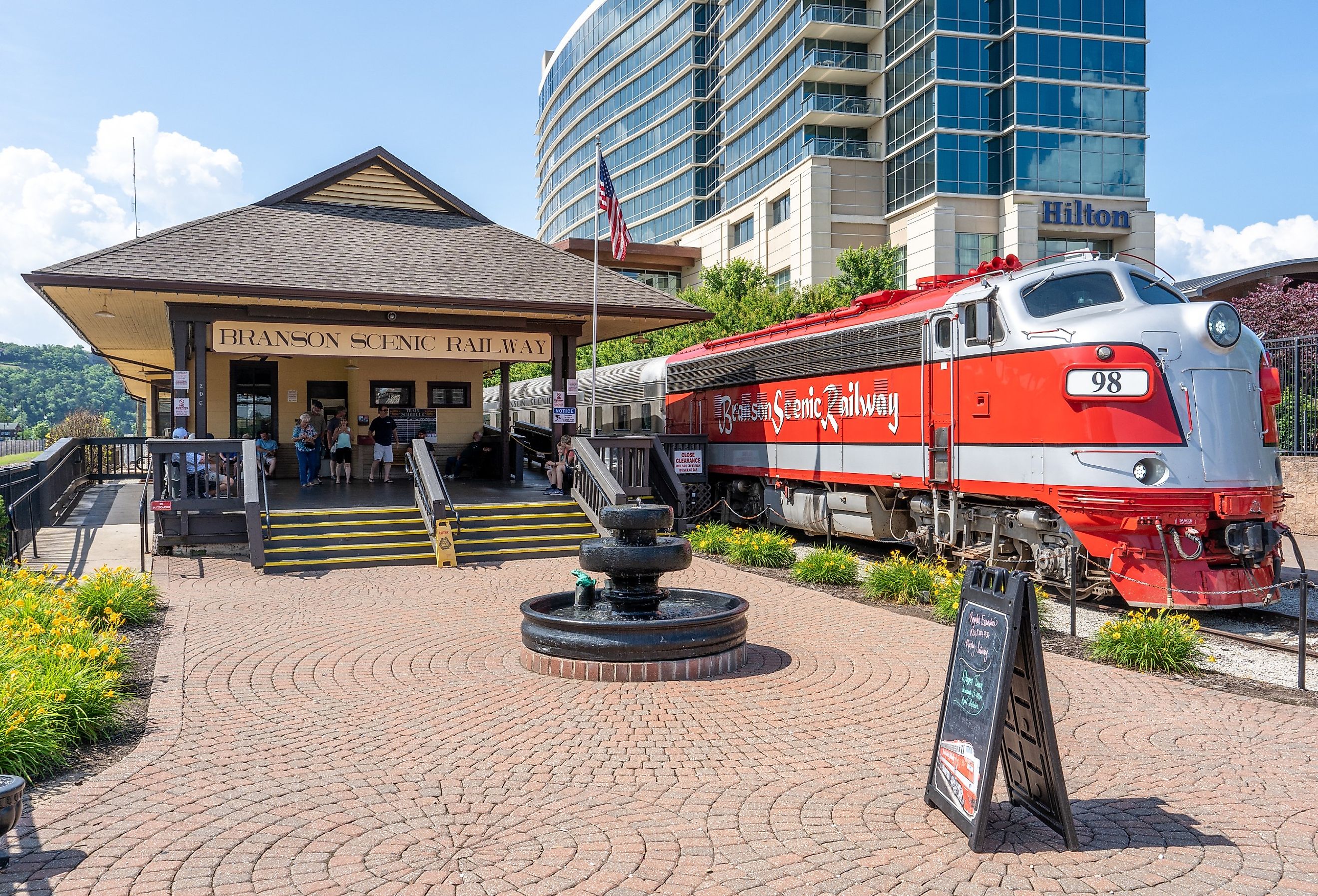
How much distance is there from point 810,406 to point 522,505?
17.5 feet

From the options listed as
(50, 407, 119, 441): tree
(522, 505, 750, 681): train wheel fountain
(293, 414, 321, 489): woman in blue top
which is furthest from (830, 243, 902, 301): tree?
(50, 407, 119, 441): tree

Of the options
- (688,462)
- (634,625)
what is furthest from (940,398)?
(688,462)

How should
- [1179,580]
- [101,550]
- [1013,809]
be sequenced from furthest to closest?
1. [101,550]
2. [1179,580]
3. [1013,809]

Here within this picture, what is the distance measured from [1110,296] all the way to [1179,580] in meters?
3.27

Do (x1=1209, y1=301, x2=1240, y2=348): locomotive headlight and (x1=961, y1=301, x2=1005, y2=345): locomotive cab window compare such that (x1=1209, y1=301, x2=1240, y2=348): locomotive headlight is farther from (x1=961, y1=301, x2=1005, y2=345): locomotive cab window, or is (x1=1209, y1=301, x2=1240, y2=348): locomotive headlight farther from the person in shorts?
the person in shorts

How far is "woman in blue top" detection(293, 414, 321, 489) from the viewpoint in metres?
19.4

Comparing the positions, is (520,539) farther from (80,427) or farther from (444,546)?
(80,427)

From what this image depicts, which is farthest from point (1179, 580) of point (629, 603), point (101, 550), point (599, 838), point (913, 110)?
point (913, 110)

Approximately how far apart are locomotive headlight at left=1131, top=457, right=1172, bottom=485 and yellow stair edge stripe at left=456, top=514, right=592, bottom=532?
353 inches

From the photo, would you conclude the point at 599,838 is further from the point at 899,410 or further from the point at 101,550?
the point at 101,550

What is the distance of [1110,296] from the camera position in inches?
437

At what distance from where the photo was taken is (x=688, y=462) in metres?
20.4

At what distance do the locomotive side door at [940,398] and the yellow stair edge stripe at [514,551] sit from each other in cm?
594

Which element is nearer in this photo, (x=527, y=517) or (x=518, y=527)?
(x=518, y=527)
